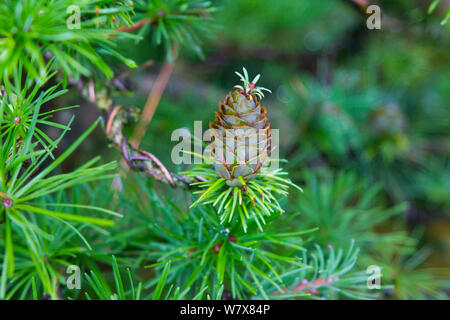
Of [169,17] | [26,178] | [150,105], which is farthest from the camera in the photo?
[150,105]

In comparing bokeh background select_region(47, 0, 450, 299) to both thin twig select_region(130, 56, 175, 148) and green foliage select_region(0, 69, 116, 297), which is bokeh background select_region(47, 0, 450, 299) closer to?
thin twig select_region(130, 56, 175, 148)

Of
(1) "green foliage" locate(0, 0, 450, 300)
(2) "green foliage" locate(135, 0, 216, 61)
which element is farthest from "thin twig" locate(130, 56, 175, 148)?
(2) "green foliage" locate(135, 0, 216, 61)

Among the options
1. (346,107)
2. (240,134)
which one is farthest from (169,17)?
(346,107)

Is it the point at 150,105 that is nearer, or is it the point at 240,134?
the point at 240,134

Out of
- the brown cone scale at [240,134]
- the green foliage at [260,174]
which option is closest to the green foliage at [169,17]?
the green foliage at [260,174]

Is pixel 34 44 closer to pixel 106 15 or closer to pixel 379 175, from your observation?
pixel 106 15

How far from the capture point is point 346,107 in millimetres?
570

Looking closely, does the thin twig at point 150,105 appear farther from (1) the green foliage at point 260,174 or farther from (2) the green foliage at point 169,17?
(2) the green foliage at point 169,17

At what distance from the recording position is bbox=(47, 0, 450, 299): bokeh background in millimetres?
483

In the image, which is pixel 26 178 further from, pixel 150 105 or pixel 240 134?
pixel 150 105

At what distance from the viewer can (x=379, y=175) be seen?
1.91 ft

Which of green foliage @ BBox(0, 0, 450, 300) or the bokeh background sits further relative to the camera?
the bokeh background

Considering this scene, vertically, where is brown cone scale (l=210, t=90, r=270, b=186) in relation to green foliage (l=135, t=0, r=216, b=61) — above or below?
below

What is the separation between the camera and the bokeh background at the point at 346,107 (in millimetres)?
483
